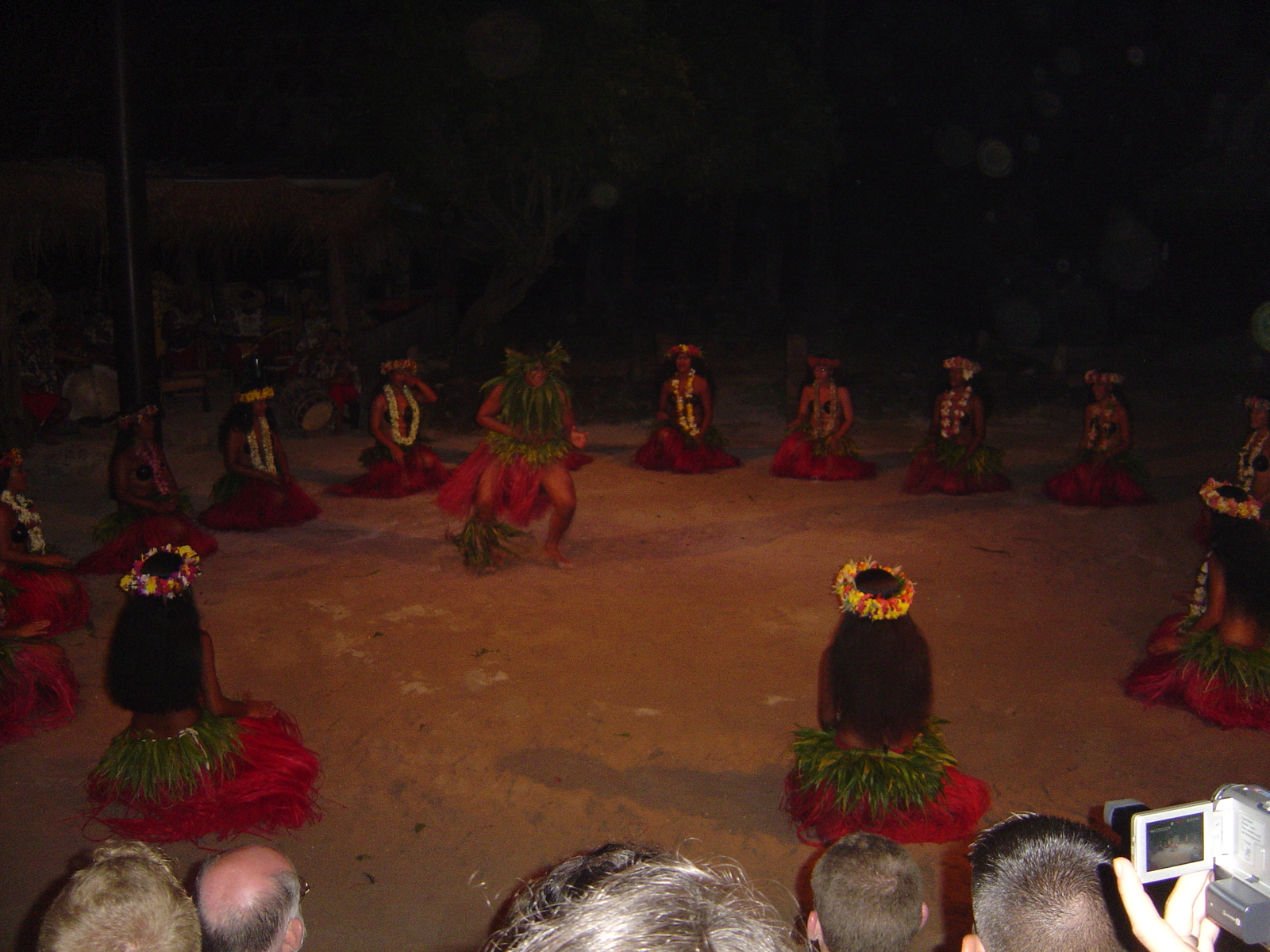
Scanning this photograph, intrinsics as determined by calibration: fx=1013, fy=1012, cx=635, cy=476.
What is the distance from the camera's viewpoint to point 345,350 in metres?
12.2

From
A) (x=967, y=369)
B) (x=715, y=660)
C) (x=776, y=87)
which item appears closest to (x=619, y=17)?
(x=776, y=87)

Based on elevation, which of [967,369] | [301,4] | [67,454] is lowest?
[67,454]

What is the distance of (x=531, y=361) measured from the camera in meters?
6.96

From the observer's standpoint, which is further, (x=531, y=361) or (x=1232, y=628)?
(x=531, y=361)

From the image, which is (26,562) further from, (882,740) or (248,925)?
(882,740)

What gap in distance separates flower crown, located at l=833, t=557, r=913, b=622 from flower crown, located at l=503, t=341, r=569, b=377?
363 centimetres

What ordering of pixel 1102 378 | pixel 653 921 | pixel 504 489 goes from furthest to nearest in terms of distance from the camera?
pixel 1102 378
pixel 504 489
pixel 653 921

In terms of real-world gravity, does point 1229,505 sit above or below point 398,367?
below

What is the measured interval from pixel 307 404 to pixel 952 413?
7.02 m

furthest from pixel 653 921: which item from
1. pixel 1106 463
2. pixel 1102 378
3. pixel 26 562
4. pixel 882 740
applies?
pixel 1102 378

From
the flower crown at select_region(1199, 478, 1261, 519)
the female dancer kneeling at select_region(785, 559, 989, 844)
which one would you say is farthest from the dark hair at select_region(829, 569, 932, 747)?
the flower crown at select_region(1199, 478, 1261, 519)

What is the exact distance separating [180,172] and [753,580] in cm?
832

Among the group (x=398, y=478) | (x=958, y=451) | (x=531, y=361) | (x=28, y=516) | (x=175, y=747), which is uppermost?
(x=531, y=361)

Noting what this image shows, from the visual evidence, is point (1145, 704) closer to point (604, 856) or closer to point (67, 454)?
point (604, 856)
